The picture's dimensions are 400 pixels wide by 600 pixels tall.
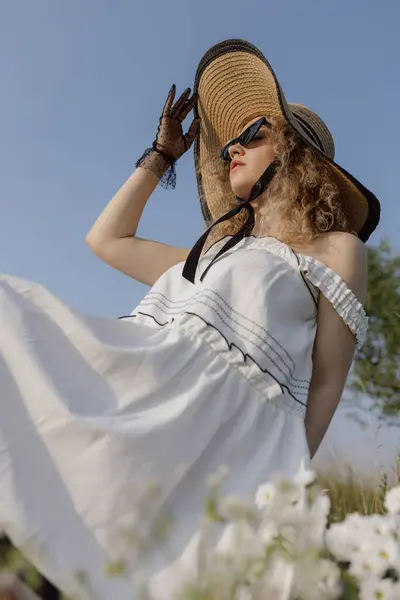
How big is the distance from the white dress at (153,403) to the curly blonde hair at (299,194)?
21 centimetres

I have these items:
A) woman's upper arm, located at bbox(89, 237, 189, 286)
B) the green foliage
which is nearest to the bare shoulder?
woman's upper arm, located at bbox(89, 237, 189, 286)

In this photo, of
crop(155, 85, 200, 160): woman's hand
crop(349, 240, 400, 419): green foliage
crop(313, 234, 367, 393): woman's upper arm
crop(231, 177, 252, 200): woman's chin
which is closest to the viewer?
crop(313, 234, 367, 393): woman's upper arm

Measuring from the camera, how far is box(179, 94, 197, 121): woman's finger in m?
3.04

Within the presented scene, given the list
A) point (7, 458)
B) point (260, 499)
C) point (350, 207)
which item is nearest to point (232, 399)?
point (7, 458)

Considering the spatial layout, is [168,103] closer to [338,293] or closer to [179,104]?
[179,104]

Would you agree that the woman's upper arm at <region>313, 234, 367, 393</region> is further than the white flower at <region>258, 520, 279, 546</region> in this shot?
Yes

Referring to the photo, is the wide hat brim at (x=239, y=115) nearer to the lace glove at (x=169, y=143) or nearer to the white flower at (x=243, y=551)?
the lace glove at (x=169, y=143)

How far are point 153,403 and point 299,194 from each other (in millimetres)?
1278

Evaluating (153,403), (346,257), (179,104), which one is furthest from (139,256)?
(153,403)

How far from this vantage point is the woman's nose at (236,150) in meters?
2.73

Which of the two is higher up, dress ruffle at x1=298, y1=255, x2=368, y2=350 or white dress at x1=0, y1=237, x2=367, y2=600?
dress ruffle at x1=298, y1=255, x2=368, y2=350

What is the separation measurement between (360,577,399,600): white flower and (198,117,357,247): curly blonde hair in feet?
6.17

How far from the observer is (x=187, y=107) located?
3062mm

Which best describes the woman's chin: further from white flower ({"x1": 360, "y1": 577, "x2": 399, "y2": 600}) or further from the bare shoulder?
white flower ({"x1": 360, "y1": 577, "x2": 399, "y2": 600})
